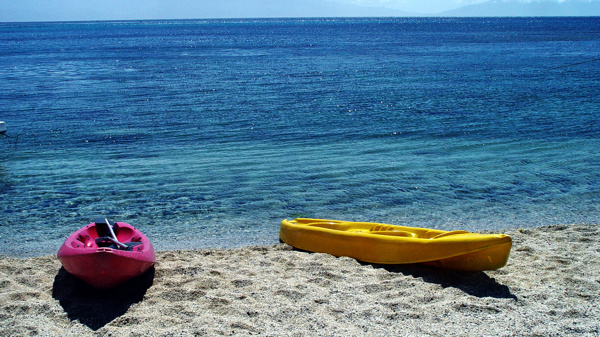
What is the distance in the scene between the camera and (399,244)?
5.52 metres

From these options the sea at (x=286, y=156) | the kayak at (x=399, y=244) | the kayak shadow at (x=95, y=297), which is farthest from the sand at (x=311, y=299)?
the sea at (x=286, y=156)

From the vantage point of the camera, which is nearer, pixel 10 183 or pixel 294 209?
pixel 294 209

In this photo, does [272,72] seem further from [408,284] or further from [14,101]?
[408,284]

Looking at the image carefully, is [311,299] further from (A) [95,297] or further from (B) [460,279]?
(A) [95,297]

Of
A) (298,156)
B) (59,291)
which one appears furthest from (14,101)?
(59,291)

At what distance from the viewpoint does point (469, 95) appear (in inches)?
780

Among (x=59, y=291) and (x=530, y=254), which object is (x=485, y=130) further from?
(x=59, y=291)

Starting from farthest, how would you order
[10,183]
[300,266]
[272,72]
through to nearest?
[272,72] → [10,183] → [300,266]

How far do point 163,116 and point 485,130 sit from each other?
10.0 meters

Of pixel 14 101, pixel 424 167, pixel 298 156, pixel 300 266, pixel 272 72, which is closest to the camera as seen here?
pixel 300 266

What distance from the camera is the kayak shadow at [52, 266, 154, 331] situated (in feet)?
14.3

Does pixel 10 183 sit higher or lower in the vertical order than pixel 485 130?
lower

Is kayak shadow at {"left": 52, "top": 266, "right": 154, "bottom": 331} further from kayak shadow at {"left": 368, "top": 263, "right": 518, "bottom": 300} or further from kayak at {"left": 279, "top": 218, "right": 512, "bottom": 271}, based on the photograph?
kayak shadow at {"left": 368, "top": 263, "right": 518, "bottom": 300}

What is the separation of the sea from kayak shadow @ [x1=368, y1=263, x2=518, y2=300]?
2.11 m
